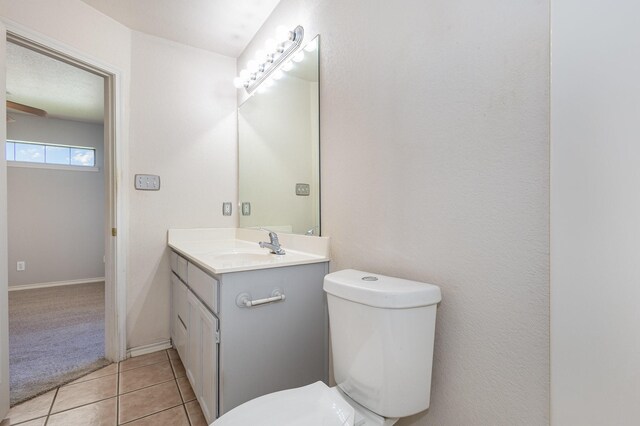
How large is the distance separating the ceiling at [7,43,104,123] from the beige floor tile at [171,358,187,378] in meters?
2.23

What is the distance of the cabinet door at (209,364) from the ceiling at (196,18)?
176 cm

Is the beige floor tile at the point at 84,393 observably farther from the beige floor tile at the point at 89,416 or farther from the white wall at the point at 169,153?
the white wall at the point at 169,153

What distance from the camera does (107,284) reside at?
6.70 ft

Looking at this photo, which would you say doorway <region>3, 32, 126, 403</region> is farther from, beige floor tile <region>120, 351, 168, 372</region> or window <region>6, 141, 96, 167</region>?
beige floor tile <region>120, 351, 168, 372</region>

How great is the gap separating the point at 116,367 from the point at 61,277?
111 inches

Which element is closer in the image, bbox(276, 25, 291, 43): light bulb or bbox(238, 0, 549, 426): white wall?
bbox(238, 0, 549, 426): white wall

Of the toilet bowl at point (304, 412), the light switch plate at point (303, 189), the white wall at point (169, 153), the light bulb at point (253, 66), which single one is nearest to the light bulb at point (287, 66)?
the light bulb at point (253, 66)

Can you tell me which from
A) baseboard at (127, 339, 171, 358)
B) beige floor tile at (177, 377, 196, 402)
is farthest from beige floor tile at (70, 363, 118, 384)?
beige floor tile at (177, 377, 196, 402)

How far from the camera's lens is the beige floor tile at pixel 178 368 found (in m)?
1.84

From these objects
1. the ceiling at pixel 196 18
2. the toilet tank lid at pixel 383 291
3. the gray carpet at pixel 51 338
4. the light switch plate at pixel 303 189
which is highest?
the ceiling at pixel 196 18

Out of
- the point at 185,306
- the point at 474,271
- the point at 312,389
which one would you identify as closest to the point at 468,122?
the point at 474,271

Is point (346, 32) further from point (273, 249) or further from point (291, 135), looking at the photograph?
point (273, 249)

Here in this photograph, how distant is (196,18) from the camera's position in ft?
6.28

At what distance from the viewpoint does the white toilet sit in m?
0.82
